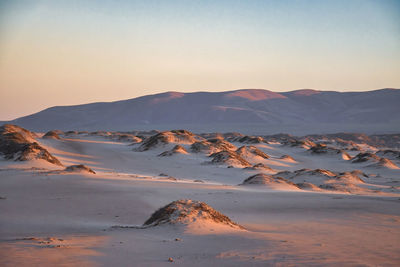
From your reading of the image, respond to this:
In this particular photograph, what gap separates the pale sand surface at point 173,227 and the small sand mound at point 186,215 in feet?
1.17

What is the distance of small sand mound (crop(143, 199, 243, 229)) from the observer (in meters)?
10.1

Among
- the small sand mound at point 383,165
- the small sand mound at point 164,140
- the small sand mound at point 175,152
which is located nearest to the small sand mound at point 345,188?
→ the small sand mound at point 175,152

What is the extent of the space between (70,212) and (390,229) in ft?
27.0

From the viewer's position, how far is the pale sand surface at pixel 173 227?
7.44 metres

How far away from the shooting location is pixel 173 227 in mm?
9812

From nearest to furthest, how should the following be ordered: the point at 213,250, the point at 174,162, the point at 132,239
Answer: the point at 213,250, the point at 132,239, the point at 174,162

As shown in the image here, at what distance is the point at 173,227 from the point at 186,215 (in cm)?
53

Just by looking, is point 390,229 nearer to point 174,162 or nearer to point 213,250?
point 213,250

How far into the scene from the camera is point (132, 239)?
8875 millimetres

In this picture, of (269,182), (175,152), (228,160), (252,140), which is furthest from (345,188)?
(252,140)

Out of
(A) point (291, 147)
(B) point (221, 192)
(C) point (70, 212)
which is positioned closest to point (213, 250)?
(C) point (70, 212)

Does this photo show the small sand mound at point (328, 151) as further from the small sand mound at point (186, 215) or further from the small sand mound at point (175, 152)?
the small sand mound at point (186, 215)

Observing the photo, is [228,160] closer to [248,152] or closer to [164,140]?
[248,152]

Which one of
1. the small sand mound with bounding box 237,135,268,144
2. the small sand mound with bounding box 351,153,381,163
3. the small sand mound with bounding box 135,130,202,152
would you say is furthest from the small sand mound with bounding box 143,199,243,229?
the small sand mound with bounding box 237,135,268,144
